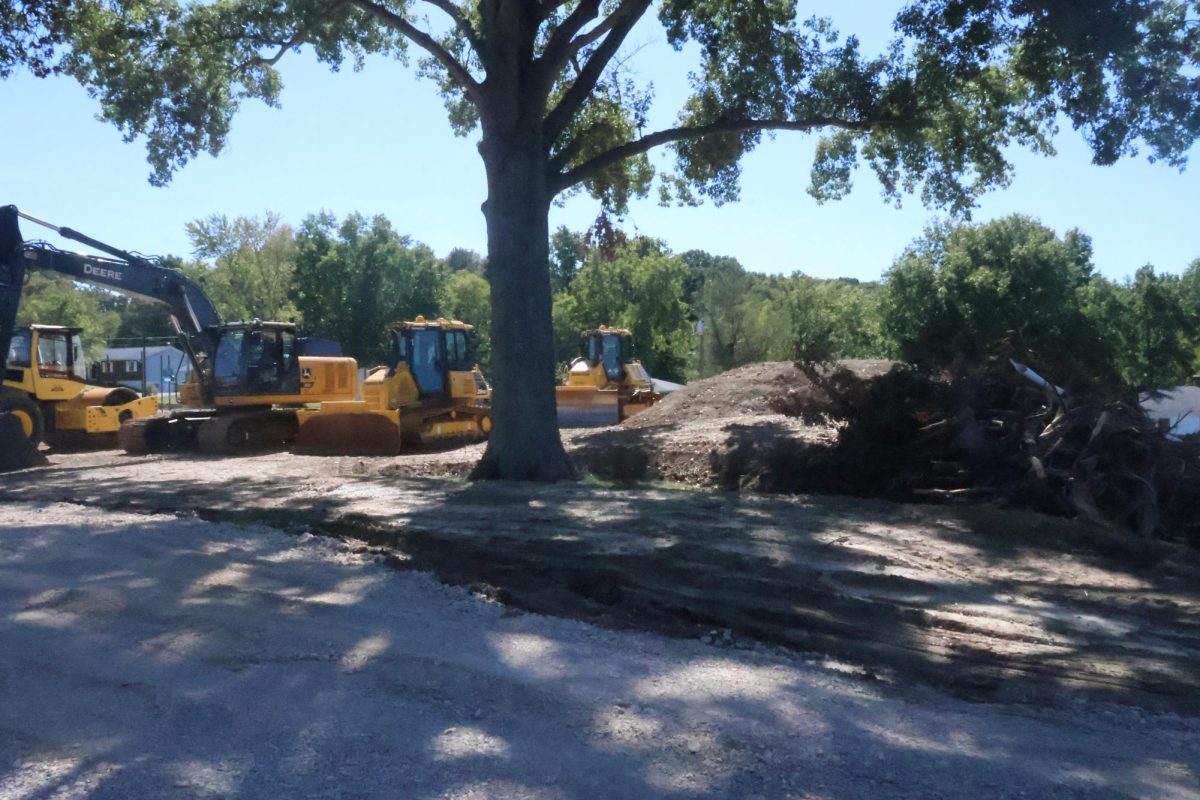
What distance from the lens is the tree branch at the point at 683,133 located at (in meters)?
16.6

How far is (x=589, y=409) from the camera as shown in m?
30.9

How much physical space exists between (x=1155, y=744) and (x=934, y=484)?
24.4 feet

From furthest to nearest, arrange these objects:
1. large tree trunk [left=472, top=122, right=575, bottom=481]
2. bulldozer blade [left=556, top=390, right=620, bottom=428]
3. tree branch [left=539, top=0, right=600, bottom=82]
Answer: bulldozer blade [left=556, top=390, right=620, bottom=428], tree branch [left=539, top=0, right=600, bottom=82], large tree trunk [left=472, top=122, right=575, bottom=481]

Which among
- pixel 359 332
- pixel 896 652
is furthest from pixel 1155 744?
pixel 359 332

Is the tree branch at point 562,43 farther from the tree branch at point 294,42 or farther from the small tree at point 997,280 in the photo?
the small tree at point 997,280

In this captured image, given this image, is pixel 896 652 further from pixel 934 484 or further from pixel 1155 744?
pixel 934 484

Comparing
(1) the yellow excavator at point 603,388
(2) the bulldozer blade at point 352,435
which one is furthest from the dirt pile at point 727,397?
(2) the bulldozer blade at point 352,435

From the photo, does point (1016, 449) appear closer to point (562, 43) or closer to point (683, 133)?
point (683, 133)

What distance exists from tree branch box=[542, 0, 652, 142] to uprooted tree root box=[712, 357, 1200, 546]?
5330 mm

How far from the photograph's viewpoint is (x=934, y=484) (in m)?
13.4

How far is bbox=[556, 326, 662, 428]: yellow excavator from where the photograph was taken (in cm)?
3089

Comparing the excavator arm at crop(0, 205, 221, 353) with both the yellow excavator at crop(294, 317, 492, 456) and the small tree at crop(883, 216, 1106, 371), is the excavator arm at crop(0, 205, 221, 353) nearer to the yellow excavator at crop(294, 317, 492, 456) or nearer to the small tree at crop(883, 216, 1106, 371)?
the yellow excavator at crop(294, 317, 492, 456)

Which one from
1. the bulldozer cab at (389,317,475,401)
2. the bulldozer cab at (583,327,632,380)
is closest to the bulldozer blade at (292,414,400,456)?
the bulldozer cab at (389,317,475,401)

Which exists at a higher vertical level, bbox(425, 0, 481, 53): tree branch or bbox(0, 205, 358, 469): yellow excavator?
bbox(425, 0, 481, 53): tree branch
